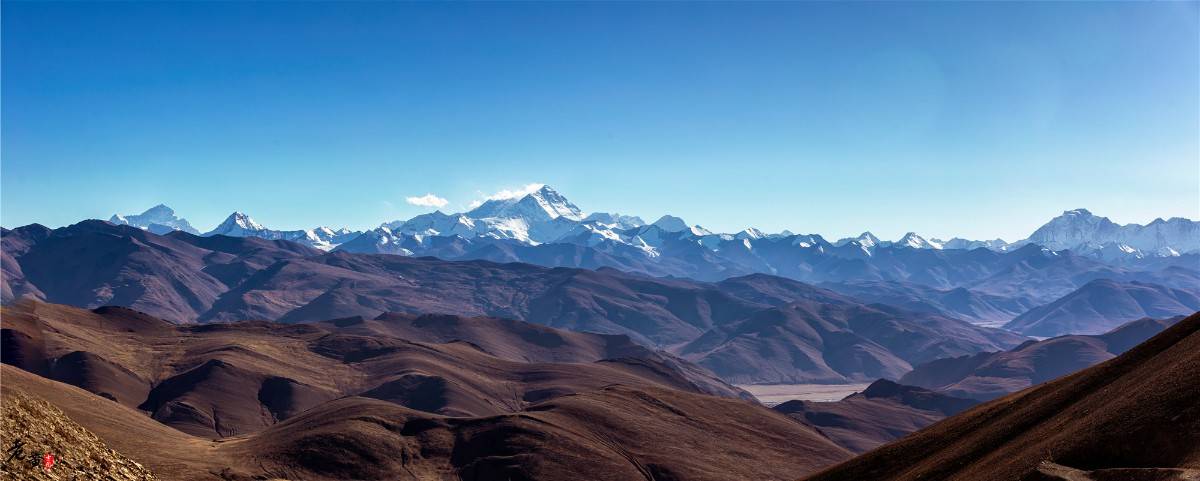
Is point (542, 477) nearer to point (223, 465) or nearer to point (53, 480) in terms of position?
point (223, 465)

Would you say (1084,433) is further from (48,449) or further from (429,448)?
(429,448)

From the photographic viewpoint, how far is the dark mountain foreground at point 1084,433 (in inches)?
1971

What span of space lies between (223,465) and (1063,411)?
408 feet

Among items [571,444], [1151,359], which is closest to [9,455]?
[1151,359]

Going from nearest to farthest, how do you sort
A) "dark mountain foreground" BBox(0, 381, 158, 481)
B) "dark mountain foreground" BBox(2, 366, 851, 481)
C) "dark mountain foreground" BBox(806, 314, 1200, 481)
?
1. "dark mountain foreground" BBox(0, 381, 158, 481)
2. "dark mountain foreground" BBox(806, 314, 1200, 481)
3. "dark mountain foreground" BBox(2, 366, 851, 481)

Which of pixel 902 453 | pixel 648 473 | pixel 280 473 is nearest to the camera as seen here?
pixel 902 453

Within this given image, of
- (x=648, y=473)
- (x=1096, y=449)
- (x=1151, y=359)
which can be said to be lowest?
(x=648, y=473)

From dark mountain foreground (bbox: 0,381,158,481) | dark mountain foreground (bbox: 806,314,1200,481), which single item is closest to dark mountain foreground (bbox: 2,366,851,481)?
dark mountain foreground (bbox: 806,314,1200,481)

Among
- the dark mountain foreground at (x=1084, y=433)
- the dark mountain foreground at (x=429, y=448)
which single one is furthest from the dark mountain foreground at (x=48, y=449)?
the dark mountain foreground at (x=429, y=448)

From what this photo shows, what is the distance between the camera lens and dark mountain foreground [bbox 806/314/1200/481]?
1971 inches

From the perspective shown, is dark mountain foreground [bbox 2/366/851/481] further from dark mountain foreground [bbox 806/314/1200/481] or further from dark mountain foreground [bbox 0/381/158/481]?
dark mountain foreground [bbox 0/381/158/481]

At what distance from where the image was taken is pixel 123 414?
6348 inches

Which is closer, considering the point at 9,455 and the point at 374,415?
the point at 9,455

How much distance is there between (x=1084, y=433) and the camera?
5541 centimetres
